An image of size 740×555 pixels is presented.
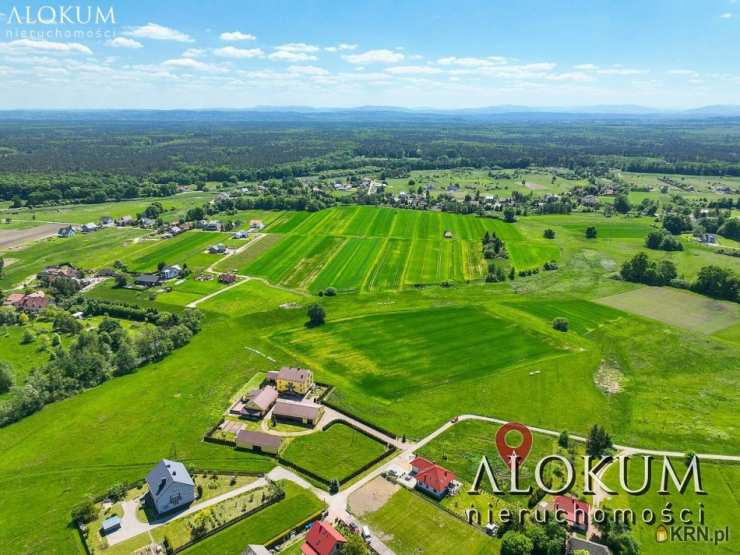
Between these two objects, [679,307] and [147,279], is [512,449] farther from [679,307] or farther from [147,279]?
[147,279]

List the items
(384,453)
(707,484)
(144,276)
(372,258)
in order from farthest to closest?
(372,258) → (144,276) → (384,453) → (707,484)

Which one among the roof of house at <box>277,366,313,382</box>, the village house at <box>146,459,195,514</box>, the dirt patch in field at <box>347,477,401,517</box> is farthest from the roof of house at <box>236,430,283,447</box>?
the dirt patch in field at <box>347,477,401,517</box>

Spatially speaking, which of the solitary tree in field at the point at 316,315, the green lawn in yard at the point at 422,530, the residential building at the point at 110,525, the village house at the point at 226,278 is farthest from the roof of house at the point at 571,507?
the village house at the point at 226,278

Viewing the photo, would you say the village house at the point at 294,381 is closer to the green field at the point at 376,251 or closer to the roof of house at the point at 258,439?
the roof of house at the point at 258,439

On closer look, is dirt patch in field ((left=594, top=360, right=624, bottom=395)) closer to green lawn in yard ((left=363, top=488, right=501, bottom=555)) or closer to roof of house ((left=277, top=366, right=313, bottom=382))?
green lawn in yard ((left=363, top=488, right=501, bottom=555))

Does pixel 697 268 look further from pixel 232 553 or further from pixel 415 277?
pixel 232 553

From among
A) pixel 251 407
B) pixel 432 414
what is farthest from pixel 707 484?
pixel 251 407
